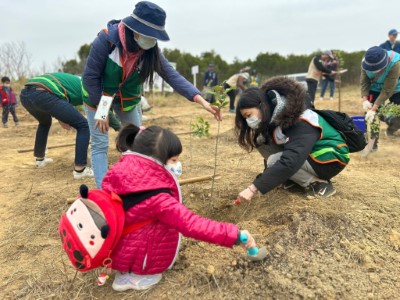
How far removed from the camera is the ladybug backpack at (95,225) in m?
1.61

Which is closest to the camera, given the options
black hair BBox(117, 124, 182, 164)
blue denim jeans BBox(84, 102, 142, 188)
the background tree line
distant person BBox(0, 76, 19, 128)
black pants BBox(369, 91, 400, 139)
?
black hair BBox(117, 124, 182, 164)

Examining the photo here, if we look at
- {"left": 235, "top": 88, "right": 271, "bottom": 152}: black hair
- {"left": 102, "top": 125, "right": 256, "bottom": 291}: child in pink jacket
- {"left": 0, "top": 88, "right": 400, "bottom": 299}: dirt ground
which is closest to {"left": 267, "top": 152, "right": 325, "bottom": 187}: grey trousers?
{"left": 0, "top": 88, "right": 400, "bottom": 299}: dirt ground

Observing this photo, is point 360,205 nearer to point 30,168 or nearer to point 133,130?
point 133,130

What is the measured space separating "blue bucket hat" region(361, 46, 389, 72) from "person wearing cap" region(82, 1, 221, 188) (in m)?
2.38

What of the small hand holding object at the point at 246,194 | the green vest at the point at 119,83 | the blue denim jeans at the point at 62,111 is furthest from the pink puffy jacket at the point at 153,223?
the blue denim jeans at the point at 62,111

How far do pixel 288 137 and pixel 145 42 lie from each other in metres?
1.17

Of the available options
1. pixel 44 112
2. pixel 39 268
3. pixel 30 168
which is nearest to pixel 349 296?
pixel 39 268

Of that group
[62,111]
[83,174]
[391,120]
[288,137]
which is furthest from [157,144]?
[391,120]

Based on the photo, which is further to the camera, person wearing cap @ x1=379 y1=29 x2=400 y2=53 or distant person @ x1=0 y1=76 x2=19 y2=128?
distant person @ x1=0 y1=76 x2=19 y2=128

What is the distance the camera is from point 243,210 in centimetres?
281

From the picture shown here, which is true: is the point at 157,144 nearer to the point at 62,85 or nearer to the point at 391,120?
the point at 62,85

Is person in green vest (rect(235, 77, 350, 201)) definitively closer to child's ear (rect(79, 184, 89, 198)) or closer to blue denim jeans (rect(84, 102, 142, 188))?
child's ear (rect(79, 184, 89, 198))

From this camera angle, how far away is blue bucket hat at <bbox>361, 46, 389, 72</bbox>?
4004mm

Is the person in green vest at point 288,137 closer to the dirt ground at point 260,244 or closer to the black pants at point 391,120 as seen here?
the dirt ground at point 260,244
